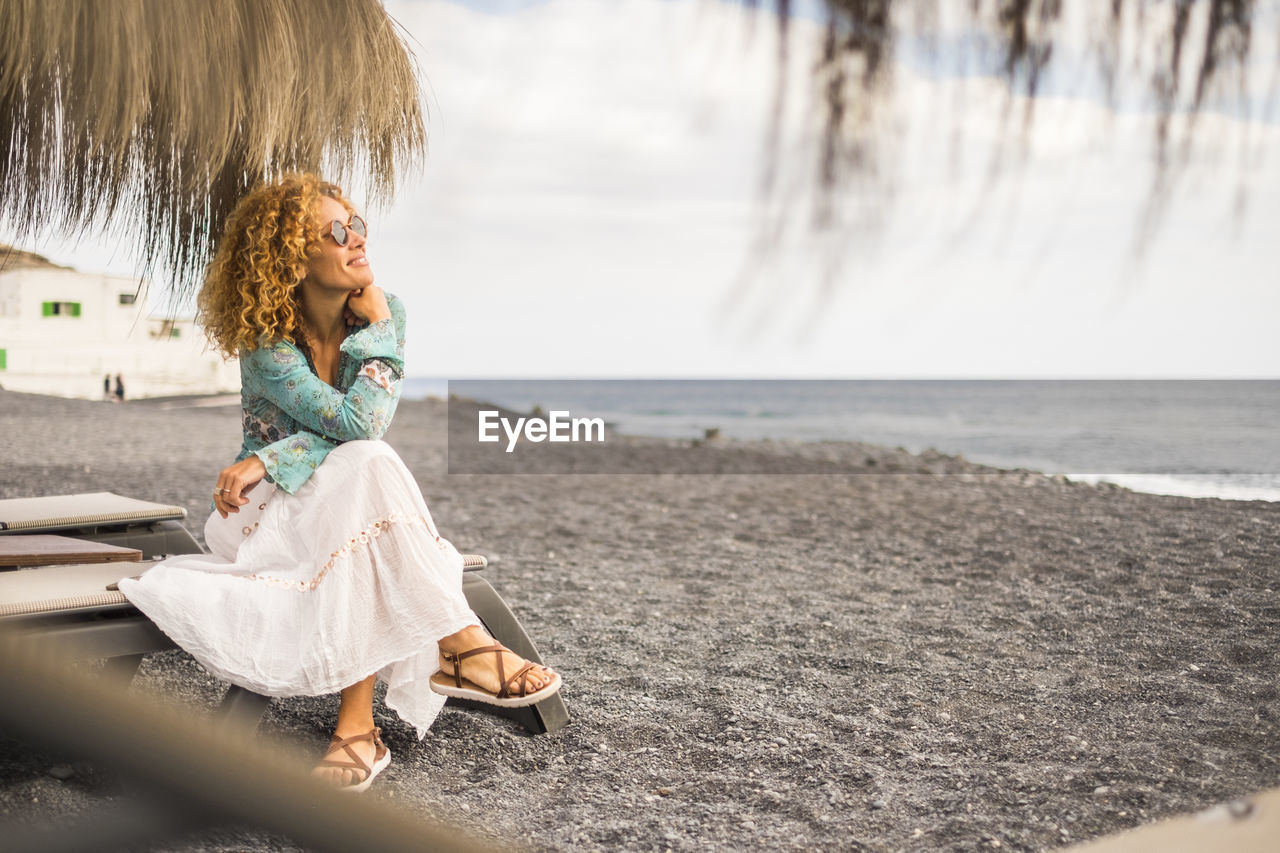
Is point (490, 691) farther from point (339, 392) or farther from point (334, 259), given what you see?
point (334, 259)

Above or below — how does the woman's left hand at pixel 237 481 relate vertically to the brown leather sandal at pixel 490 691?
above

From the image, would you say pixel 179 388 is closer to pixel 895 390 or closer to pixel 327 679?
pixel 327 679

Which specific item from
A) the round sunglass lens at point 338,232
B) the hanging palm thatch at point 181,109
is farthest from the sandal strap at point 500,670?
the hanging palm thatch at point 181,109

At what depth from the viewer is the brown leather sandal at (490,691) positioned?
2229 mm

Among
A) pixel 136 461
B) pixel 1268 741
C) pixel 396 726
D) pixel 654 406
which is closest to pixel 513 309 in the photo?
pixel 396 726

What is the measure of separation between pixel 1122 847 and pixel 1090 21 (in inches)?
34.3

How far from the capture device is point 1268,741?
2.39m

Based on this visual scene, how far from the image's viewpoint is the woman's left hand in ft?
6.97

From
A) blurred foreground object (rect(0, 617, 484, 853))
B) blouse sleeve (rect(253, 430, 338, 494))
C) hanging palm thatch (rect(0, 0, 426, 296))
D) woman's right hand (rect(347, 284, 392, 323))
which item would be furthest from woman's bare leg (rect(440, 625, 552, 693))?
blurred foreground object (rect(0, 617, 484, 853))

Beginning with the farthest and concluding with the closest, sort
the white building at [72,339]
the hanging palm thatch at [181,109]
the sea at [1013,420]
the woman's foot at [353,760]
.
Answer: the sea at [1013,420], the white building at [72,339], the woman's foot at [353,760], the hanging palm thatch at [181,109]

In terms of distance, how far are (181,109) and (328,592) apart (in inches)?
44.6

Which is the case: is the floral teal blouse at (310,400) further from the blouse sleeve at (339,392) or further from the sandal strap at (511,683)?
the sandal strap at (511,683)

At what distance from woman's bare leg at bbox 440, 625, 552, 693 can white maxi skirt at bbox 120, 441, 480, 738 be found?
98mm

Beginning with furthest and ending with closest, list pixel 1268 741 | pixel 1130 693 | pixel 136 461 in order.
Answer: pixel 136 461 → pixel 1130 693 → pixel 1268 741
